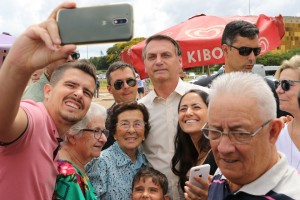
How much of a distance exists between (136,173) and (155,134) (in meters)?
0.42

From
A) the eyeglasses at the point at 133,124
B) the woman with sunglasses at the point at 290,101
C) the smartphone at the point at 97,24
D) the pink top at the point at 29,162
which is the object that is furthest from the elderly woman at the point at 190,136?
the smartphone at the point at 97,24

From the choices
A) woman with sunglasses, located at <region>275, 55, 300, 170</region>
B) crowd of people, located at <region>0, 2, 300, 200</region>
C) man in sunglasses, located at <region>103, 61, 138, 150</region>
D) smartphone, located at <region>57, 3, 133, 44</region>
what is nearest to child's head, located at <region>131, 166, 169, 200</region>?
crowd of people, located at <region>0, 2, 300, 200</region>

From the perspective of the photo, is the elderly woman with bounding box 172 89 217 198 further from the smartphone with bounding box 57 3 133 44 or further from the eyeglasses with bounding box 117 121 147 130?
the smartphone with bounding box 57 3 133 44

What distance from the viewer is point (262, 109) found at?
1747 mm

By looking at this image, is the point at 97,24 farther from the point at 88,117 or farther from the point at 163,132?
the point at 163,132

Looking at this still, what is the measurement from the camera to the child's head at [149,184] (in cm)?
328

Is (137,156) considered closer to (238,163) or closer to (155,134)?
(155,134)

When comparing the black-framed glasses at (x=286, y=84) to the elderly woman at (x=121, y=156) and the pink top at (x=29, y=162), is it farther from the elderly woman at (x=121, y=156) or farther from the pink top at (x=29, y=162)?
the pink top at (x=29, y=162)

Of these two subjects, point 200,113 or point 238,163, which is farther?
point 200,113

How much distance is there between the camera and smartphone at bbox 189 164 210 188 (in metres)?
2.43

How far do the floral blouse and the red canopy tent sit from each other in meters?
3.75

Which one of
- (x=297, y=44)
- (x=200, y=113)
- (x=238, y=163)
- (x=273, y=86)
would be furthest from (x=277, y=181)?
(x=297, y=44)

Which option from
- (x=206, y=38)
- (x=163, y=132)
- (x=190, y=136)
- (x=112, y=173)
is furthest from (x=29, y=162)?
(x=206, y=38)

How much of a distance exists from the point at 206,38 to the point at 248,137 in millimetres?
4337
